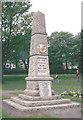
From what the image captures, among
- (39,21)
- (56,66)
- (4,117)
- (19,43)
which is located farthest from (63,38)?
(4,117)

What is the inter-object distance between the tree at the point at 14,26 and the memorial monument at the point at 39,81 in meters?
19.0

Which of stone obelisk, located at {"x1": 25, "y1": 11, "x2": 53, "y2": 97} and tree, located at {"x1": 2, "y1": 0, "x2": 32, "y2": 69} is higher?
tree, located at {"x1": 2, "y1": 0, "x2": 32, "y2": 69}

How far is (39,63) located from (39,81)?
118cm

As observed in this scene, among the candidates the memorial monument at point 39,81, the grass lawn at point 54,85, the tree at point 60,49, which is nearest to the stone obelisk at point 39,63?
the memorial monument at point 39,81

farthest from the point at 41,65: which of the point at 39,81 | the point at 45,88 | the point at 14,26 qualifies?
the point at 14,26

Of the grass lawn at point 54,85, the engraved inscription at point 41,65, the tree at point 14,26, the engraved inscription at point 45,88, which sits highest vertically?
the tree at point 14,26

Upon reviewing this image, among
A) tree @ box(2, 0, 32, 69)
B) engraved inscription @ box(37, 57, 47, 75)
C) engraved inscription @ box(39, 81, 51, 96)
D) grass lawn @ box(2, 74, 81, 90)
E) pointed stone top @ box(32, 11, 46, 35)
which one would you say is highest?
tree @ box(2, 0, 32, 69)

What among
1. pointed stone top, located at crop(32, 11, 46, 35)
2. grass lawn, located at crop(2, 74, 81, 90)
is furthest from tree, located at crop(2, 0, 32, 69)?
pointed stone top, located at crop(32, 11, 46, 35)

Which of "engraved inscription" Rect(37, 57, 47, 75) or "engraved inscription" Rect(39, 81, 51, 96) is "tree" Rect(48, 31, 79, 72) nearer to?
"engraved inscription" Rect(37, 57, 47, 75)

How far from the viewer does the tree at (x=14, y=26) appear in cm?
3122

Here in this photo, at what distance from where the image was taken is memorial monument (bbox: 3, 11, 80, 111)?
424 inches

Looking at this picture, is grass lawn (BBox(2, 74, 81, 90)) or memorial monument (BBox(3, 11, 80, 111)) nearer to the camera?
memorial monument (BBox(3, 11, 80, 111))

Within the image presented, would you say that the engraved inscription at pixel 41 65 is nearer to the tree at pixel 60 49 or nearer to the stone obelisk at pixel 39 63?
the stone obelisk at pixel 39 63

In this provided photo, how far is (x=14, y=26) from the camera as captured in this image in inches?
1228
